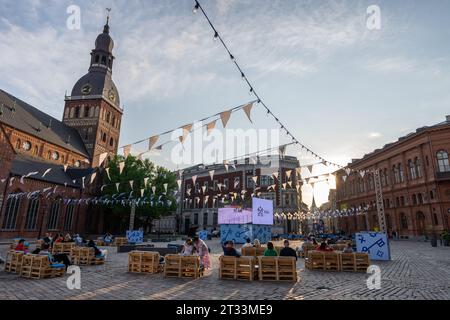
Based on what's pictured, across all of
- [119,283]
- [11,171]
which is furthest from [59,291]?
[11,171]

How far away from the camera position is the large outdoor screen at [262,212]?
28.6m

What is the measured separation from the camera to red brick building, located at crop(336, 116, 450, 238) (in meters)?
32.9

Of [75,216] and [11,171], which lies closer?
[11,171]

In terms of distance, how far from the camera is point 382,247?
568 inches

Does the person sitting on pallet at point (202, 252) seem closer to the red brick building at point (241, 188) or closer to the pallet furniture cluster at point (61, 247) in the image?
the pallet furniture cluster at point (61, 247)

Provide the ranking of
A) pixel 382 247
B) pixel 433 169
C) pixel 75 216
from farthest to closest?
pixel 75 216 < pixel 433 169 < pixel 382 247

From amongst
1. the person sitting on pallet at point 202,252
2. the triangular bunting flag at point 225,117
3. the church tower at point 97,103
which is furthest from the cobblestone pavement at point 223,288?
the church tower at point 97,103

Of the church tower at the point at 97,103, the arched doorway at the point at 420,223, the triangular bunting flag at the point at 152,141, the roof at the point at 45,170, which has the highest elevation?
the church tower at the point at 97,103

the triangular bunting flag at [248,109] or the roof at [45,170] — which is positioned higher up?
the roof at [45,170]

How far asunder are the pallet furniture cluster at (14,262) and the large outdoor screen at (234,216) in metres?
21.1

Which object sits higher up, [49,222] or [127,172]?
[127,172]

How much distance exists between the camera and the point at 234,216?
29641 mm
